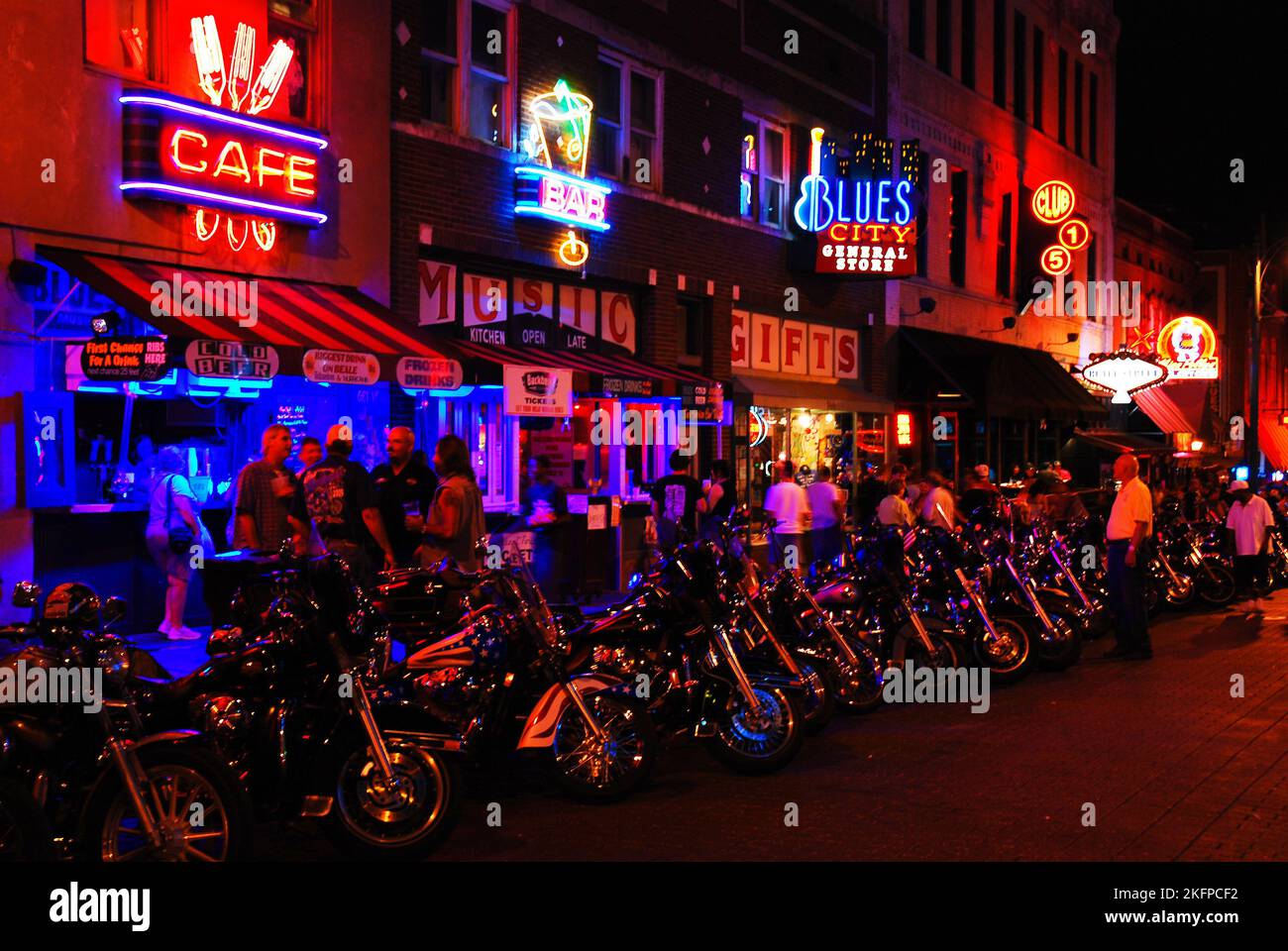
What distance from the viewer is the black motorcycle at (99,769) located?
5.39 metres

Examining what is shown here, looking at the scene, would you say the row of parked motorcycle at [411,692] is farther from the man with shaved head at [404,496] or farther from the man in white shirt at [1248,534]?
the man in white shirt at [1248,534]

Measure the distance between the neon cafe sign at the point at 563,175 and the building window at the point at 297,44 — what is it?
326 cm

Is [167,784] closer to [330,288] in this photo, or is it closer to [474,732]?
[474,732]

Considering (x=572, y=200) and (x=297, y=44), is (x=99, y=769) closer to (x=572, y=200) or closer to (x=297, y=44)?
(x=297, y=44)

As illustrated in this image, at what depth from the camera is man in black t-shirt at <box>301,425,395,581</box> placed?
11.1 metres

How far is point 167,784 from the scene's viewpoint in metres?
5.53

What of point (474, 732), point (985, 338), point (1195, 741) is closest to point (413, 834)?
point (474, 732)

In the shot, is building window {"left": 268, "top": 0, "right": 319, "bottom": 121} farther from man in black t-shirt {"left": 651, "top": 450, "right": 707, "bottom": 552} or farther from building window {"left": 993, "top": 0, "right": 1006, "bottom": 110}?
building window {"left": 993, "top": 0, "right": 1006, "bottom": 110}

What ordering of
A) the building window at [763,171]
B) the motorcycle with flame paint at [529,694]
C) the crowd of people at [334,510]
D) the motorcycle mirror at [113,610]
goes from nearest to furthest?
the motorcycle mirror at [113,610], the motorcycle with flame paint at [529,694], the crowd of people at [334,510], the building window at [763,171]

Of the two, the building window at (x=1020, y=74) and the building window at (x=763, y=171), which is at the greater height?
the building window at (x=1020, y=74)

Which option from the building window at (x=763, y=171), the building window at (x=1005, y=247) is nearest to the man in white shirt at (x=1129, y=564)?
the building window at (x=763, y=171)

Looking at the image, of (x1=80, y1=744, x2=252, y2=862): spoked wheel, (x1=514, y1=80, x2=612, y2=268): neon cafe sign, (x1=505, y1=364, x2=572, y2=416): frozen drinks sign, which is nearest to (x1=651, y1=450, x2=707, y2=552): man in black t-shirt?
(x1=505, y1=364, x2=572, y2=416): frozen drinks sign

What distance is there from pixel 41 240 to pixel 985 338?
22398mm

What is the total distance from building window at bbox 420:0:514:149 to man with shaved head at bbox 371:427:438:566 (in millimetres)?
6077
